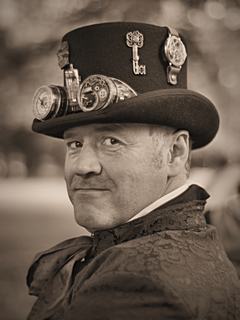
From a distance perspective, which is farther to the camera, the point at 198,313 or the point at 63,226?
the point at 63,226

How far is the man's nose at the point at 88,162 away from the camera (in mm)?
1475

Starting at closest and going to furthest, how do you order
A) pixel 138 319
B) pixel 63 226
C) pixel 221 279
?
pixel 138 319
pixel 221 279
pixel 63 226

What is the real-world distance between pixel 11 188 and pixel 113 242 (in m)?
1.30

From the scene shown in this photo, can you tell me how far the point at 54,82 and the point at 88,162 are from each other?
51.0 inches

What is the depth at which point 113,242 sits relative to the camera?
1.51 metres

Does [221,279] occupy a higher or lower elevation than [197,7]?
lower

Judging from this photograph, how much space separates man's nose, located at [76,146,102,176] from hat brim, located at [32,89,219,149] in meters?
0.07

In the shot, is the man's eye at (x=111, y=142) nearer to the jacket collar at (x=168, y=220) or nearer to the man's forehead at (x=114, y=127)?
the man's forehead at (x=114, y=127)

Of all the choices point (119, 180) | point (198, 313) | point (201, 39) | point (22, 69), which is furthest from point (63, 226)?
point (198, 313)

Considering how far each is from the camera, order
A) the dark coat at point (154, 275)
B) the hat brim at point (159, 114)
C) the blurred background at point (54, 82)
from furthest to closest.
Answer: the blurred background at point (54, 82) → the hat brim at point (159, 114) → the dark coat at point (154, 275)

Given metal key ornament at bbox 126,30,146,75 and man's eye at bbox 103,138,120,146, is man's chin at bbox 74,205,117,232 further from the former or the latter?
metal key ornament at bbox 126,30,146,75

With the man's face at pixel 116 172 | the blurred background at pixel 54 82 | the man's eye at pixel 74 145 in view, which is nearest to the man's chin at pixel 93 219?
the man's face at pixel 116 172

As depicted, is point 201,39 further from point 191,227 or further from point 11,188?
point 191,227

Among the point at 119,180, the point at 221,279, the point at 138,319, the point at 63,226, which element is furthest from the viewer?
the point at 63,226
